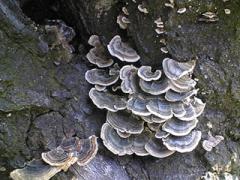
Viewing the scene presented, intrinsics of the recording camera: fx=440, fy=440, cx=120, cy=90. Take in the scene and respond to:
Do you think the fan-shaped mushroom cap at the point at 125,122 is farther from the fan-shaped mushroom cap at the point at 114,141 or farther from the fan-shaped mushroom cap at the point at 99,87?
the fan-shaped mushroom cap at the point at 99,87

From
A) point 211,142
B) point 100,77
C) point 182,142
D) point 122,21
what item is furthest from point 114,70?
point 211,142

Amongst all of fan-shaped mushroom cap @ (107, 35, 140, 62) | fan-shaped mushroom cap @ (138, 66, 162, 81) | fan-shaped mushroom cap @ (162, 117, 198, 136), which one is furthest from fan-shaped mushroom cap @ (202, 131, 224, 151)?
fan-shaped mushroom cap @ (107, 35, 140, 62)

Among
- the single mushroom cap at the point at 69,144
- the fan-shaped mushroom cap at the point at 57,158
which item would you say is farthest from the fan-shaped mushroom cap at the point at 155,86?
the fan-shaped mushroom cap at the point at 57,158

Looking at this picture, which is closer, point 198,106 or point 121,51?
point 198,106

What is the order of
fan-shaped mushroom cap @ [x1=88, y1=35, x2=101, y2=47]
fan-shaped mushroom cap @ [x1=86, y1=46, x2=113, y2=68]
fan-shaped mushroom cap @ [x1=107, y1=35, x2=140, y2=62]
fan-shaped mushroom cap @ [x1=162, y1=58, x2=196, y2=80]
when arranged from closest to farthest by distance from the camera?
fan-shaped mushroom cap @ [x1=162, y1=58, x2=196, y2=80]
fan-shaped mushroom cap @ [x1=107, y1=35, x2=140, y2=62]
fan-shaped mushroom cap @ [x1=86, y1=46, x2=113, y2=68]
fan-shaped mushroom cap @ [x1=88, y1=35, x2=101, y2=47]

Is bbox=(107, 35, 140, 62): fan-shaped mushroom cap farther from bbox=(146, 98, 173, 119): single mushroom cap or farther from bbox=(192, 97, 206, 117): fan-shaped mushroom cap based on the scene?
bbox=(192, 97, 206, 117): fan-shaped mushroom cap

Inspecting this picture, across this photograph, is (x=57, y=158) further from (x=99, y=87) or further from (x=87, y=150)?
(x=99, y=87)

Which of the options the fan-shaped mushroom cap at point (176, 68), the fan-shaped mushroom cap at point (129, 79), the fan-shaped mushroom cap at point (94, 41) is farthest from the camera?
the fan-shaped mushroom cap at point (94, 41)
